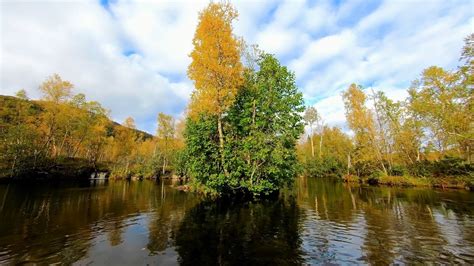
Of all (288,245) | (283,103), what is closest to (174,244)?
(288,245)

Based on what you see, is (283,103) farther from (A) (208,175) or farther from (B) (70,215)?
(B) (70,215)

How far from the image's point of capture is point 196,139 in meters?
22.2

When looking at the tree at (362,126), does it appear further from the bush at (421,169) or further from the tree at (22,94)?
the tree at (22,94)

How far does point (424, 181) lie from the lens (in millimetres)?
33375

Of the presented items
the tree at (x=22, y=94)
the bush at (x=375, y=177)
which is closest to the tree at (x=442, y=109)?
the bush at (x=375, y=177)

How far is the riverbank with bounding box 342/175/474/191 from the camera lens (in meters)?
28.6

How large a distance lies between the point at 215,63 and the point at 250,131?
6.87m

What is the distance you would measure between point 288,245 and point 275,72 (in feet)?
59.4

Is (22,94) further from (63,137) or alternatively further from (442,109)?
(442,109)

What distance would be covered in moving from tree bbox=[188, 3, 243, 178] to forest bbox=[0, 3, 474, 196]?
3.5 inches

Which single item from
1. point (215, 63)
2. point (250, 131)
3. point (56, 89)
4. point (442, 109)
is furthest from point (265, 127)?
point (56, 89)

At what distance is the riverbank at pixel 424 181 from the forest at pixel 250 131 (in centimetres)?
18

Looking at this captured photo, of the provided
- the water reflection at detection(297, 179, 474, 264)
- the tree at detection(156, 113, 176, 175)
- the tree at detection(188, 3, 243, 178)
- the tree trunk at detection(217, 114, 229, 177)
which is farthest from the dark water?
the tree at detection(156, 113, 176, 175)

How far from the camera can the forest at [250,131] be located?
20.6 meters
